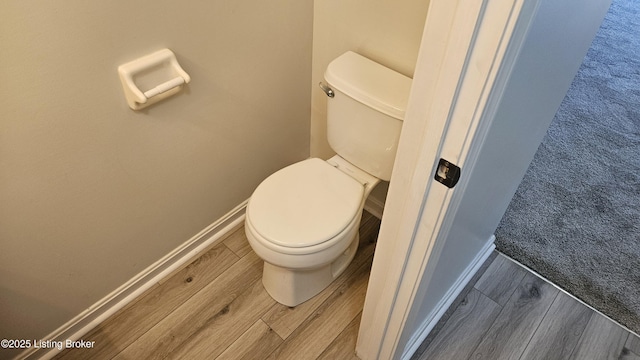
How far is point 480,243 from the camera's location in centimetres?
162

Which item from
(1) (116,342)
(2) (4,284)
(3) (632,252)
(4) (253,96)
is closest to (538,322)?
(3) (632,252)

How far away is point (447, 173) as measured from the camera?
30.9 inches

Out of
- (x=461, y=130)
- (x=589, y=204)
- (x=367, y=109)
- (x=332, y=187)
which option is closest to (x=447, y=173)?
(x=461, y=130)

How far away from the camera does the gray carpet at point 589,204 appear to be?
1.73 meters

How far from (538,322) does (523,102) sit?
105cm

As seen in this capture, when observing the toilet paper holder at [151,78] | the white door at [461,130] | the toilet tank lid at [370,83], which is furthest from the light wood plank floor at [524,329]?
the toilet paper holder at [151,78]

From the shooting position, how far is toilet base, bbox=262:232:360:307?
5.05ft

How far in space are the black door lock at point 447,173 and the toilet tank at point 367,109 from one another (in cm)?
54

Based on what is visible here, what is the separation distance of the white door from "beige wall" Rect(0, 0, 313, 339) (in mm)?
789

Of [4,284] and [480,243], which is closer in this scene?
[4,284]

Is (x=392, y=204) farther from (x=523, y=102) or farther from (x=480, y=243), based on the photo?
(x=480, y=243)

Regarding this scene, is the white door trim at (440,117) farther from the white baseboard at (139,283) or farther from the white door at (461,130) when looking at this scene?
the white baseboard at (139,283)

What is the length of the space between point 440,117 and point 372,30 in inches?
33.8

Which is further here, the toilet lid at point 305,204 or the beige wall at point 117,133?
the toilet lid at point 305,204
